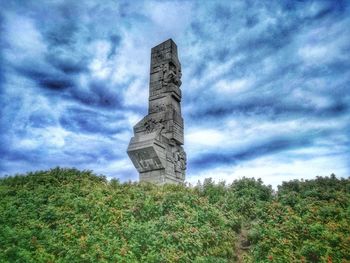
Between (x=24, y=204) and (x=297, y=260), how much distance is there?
7843 mm

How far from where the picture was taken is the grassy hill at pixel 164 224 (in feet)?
21.0

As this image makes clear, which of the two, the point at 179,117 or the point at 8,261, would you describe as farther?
the point at 179,117

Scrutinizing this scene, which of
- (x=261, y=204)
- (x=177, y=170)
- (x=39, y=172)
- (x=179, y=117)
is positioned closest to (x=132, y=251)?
(x=261, y=204)

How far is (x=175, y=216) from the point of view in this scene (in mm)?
8141

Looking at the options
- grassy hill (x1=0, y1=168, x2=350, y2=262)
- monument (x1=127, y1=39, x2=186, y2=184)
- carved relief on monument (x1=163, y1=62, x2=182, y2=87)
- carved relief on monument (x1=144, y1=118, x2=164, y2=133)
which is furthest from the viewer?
carved relief on monument (x1=163, y1=62, x2=182, y2=87)

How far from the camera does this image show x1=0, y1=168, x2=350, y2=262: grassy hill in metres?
6.39

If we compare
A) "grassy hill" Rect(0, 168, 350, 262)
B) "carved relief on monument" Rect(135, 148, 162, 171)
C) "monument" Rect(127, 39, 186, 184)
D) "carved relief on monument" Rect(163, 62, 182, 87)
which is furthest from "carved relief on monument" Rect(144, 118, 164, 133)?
"grassy hill" Rect(0, 168, 350, 262)

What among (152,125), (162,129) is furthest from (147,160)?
(152,125)

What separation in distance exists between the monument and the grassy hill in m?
3.02

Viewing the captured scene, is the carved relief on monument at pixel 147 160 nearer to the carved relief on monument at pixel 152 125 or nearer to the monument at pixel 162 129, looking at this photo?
the monument at pixel 162 129

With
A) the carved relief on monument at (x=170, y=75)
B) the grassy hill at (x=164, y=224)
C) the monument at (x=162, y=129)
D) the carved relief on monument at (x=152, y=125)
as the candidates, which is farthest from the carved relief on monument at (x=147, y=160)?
the carved relief on monument at (x=170, y=75)

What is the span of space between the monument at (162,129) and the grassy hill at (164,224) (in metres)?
3.02

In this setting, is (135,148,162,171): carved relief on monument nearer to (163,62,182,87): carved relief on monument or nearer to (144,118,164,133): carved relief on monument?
(144,118,164,133): carved relief on monument

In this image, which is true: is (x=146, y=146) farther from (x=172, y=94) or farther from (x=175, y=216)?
(x=175, y=216)
